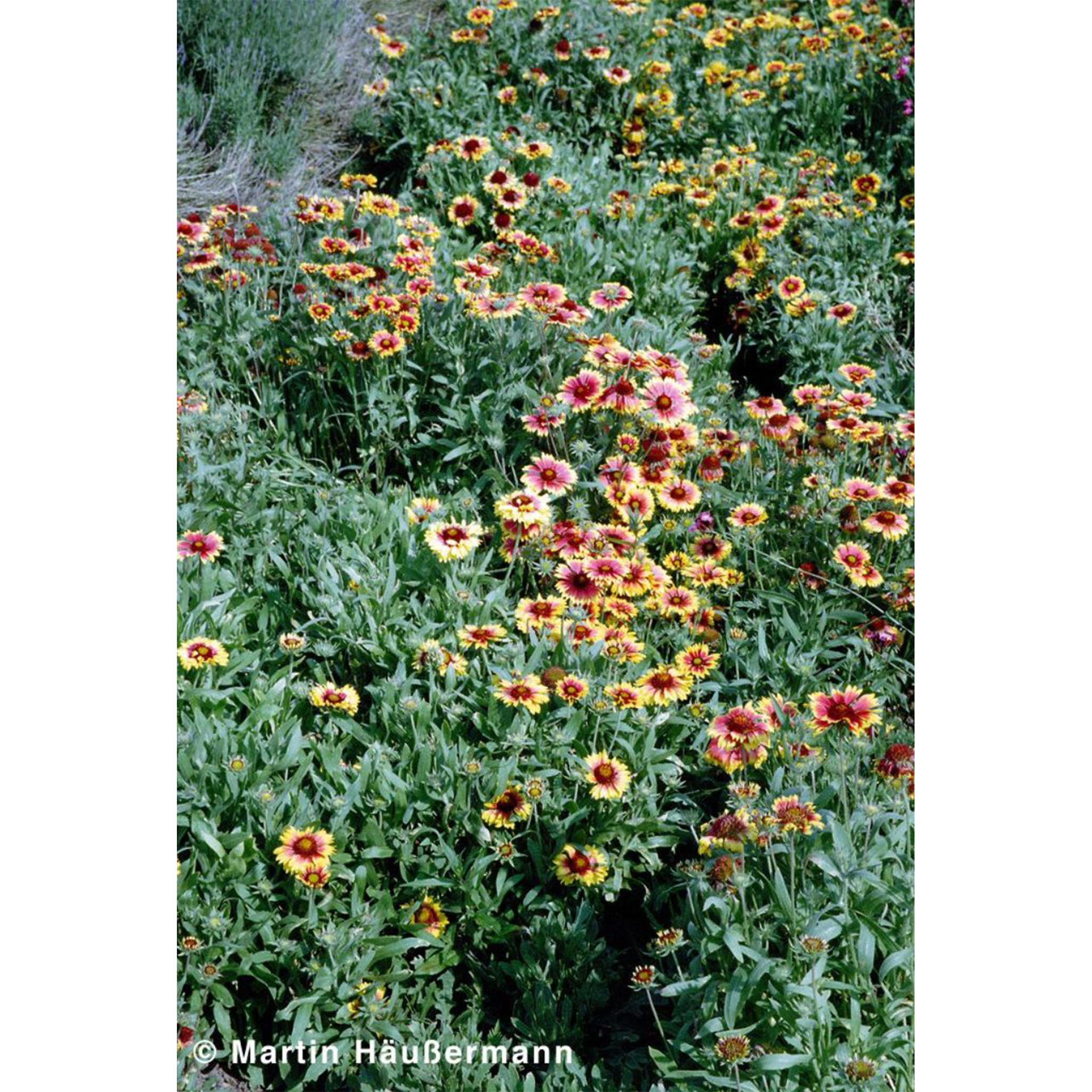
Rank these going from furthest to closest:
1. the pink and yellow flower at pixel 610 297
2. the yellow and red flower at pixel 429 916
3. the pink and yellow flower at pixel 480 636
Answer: the pink and yellow flower at pixel 610 297 < the pink and yellow flower at pixel 480 636 < the yellow and red flower at pixel 429 916

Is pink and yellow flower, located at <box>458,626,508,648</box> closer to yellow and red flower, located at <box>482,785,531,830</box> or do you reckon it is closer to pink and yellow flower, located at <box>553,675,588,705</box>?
pink and yellow flower, located at <box>553,675,588,705</box>

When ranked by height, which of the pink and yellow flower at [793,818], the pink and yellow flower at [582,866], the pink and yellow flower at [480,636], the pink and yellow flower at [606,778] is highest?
the pink and yellow flower at [480,636]

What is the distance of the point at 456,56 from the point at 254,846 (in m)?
3.31

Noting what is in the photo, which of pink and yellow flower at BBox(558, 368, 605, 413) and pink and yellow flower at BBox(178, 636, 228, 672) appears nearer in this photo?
pink and yellow flower at BBox(178, 636, 228, 672)

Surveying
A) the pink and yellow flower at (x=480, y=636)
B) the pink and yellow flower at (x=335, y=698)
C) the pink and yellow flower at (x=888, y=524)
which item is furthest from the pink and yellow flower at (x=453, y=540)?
the pink and yellow flower at (x=888, y=524)

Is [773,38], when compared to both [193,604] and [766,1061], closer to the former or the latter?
[193,604]

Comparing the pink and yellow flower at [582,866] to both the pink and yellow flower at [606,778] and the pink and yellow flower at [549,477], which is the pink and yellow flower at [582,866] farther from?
the pink and yellow flower at [549,477]

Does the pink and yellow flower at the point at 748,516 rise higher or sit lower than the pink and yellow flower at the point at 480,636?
higher

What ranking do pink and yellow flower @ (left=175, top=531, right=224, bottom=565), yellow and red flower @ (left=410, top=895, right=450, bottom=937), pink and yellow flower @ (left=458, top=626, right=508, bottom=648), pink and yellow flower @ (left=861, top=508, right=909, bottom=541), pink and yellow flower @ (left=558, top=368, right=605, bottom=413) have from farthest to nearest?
pink and yellow flower @ (left=558, top=368, right=605, bottom=413) < pink and yellow flower @ (left=861, top=508, right=909, bottom=541) < pink and yellow flower @ (left=175, top=531, right=224, bottom=565) < pink and yellow flower @ (left=458, top=626, right=508, bottom=648) < yellow and red flower @ (left=410, top=895, right=450, bottom=937)

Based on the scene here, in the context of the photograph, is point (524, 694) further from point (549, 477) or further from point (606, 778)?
point (549, 477)

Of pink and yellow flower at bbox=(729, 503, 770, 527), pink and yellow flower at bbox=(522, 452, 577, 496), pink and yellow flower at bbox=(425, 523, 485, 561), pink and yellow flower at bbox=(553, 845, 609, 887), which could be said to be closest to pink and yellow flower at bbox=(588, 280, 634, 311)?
pink and yellow flower at bbox=(522, 452, 577, 496)

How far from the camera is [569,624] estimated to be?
2.61 metres

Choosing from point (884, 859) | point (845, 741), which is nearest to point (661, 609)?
point (845, 741)

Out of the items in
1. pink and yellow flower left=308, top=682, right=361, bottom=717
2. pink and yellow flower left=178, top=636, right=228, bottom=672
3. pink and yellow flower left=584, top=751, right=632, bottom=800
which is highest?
pink and yellow flower left=178, top=636, right=228, bottom=672
